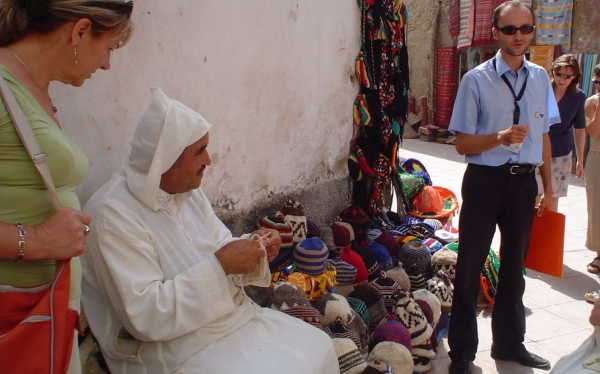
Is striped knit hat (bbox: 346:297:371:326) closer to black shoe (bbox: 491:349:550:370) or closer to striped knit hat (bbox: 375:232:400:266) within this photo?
black shoe (bbox: 491:349:550:370)

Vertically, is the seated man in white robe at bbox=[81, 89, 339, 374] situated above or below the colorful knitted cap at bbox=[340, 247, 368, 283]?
above

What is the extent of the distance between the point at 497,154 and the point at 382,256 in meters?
1.39

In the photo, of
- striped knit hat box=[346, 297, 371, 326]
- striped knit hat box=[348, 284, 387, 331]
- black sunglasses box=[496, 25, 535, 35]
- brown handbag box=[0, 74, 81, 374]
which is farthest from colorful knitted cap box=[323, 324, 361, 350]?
black sunglasses box=[496, 25, 535, 35]

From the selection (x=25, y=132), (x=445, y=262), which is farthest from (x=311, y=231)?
(x=25, y=132)

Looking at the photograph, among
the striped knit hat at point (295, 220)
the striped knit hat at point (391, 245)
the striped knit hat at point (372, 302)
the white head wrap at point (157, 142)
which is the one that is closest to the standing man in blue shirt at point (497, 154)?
the striped knit hat at point (372, 302)

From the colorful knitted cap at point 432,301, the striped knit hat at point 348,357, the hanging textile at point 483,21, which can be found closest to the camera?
the striped knit hat at point 348,357

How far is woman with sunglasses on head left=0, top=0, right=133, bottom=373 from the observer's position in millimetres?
1456

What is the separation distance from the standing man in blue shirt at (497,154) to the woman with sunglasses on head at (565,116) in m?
2.28

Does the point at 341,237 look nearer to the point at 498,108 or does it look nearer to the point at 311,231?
the point at 311,231

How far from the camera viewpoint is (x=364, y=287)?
11.6 ft

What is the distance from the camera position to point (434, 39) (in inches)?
540

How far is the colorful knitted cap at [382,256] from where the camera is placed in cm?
414

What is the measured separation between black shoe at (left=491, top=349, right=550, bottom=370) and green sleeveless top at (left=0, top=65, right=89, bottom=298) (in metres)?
2.87

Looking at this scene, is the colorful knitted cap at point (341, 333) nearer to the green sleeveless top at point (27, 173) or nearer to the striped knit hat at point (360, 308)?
the striped knit hat at point (360, 308)
